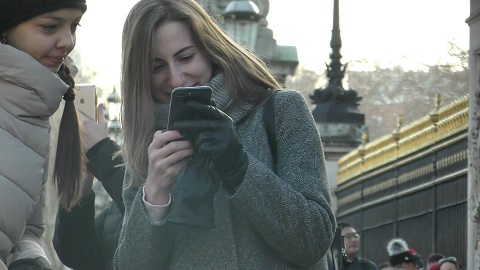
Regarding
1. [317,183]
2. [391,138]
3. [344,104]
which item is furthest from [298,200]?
[344,104]

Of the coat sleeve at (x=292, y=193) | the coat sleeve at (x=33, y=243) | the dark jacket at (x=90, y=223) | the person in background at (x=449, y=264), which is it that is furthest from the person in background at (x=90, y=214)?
the person in background at (x=449, y=264)

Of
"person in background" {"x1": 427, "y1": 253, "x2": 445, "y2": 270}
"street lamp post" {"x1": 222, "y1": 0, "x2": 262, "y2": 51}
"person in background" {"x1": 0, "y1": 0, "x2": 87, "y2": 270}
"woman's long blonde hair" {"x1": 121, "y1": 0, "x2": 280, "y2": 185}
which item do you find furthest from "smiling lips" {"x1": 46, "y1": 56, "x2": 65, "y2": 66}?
"person in background" {"x1": 427, "y1": 253, "x2": 445, "y2": 270}

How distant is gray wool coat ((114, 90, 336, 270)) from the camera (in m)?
4.49

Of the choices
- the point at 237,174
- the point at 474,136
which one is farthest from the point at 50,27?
the point at 474,136

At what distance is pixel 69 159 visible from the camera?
535cm

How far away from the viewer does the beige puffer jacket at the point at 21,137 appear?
15.5ft

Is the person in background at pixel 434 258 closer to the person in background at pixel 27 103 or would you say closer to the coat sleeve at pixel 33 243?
the coat sleeve at pixel 33 243

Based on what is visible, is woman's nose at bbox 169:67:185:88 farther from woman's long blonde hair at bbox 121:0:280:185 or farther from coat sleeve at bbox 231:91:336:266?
coat sleeve at bbox 231:91:336:266

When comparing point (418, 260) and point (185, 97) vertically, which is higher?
point (418, 260)

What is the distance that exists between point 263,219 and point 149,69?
1.92ft

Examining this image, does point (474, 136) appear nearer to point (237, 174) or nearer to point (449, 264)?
point (449, 264)

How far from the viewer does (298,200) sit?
4.52 m

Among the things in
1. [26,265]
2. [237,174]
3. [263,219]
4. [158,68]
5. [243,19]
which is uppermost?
[243,19]

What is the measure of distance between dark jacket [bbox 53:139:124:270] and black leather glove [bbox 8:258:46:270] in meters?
1.31
